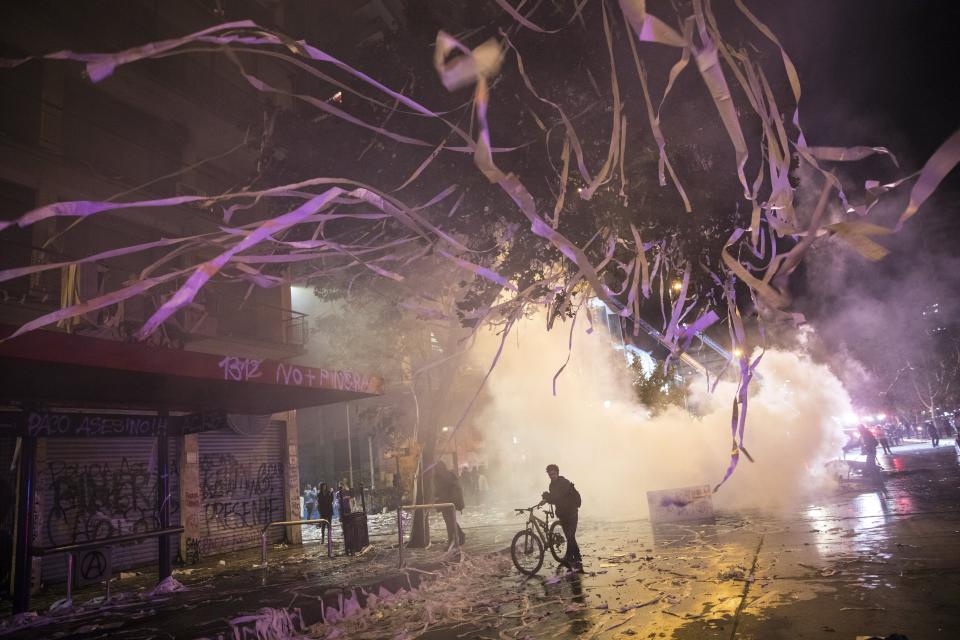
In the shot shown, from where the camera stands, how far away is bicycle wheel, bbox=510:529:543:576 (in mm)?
Answer: 9422

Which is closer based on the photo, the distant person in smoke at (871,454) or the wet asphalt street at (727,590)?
the wet asphalt street at (727,590)

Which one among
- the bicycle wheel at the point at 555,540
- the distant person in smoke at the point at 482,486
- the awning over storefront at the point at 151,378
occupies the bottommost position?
the distant person in smoke at the point at 482,486

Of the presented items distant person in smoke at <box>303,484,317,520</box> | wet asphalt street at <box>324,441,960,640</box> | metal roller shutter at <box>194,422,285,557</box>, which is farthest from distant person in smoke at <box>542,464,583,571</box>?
distant person in smoke at <box>303,484,317,520</box>

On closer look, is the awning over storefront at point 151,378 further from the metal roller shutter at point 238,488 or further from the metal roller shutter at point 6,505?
the metal roller shutter at point 238,488

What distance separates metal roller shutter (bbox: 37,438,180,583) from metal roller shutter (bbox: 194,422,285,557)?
983 millimetres

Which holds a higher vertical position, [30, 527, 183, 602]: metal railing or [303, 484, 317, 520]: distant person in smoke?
[30, 527, 183, 602]: metal railing

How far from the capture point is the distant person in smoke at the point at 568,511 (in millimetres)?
9578

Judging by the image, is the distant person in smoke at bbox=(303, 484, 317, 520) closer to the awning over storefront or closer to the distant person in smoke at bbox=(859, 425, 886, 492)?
the awning over storefront

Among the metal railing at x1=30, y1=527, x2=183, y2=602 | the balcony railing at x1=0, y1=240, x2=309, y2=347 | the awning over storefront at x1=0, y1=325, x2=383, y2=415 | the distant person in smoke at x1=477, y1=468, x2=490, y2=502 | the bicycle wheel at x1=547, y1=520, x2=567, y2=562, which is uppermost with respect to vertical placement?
the balcony railing at x1=0, y1=240, x2=309, y2=347

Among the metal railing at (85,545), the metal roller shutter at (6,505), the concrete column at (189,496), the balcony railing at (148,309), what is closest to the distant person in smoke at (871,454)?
the balcony railing at (148,309)

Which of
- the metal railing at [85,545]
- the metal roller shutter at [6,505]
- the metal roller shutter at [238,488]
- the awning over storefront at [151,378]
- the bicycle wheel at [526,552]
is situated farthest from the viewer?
the metal roller shutter at [238,488]

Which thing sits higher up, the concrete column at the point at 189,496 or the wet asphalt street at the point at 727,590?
the concrete column at the point at 189,496

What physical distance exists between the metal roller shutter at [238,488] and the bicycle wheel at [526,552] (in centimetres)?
917

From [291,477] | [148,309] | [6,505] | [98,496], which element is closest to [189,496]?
[98,496]
